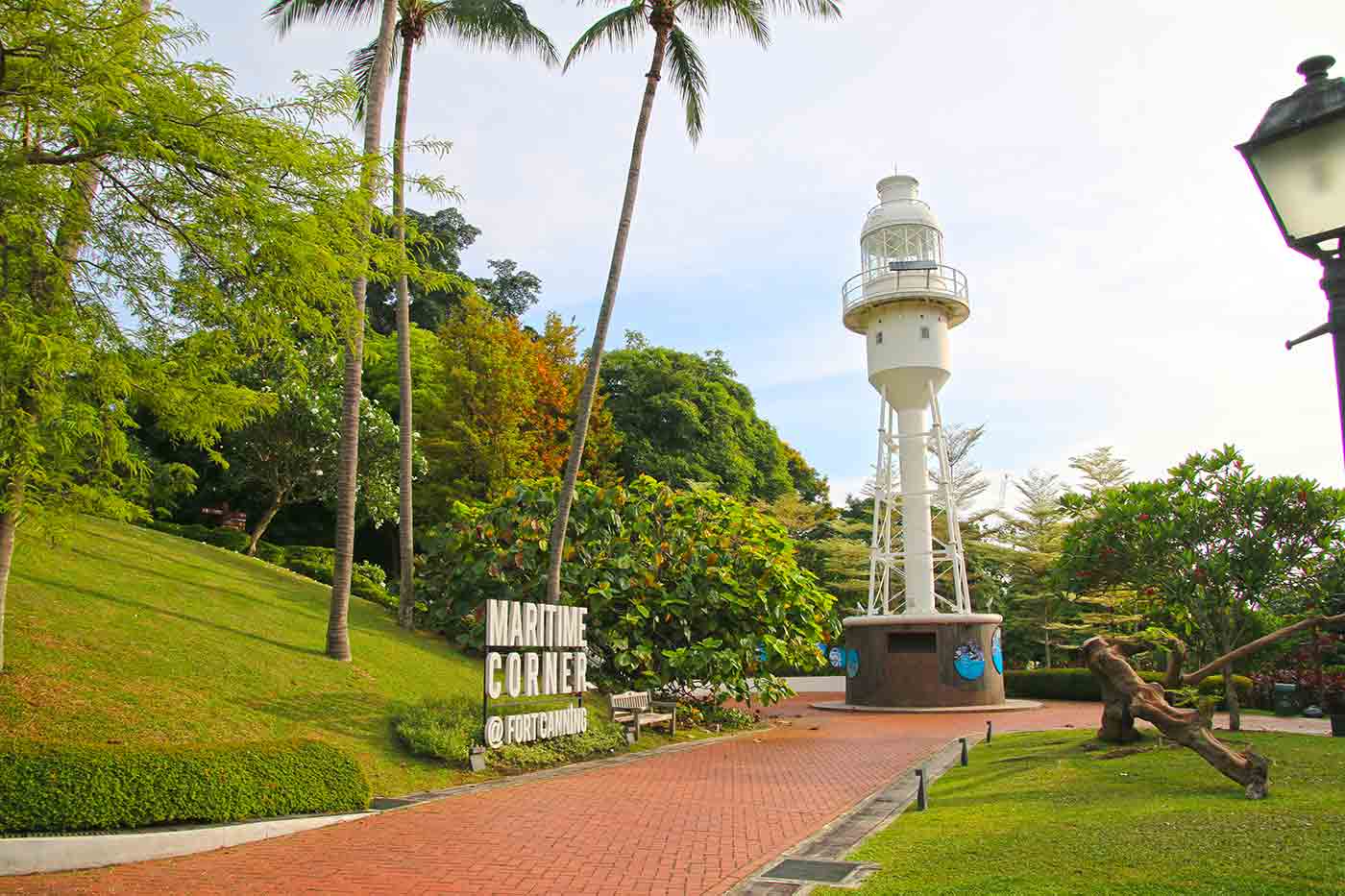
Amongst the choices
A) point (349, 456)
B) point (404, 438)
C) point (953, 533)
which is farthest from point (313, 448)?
point (953, 533)

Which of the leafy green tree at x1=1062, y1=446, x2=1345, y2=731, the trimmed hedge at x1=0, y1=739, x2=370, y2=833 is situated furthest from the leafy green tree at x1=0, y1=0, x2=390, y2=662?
the leafy green tree at x1=1062, y1=446, x2=1345, y2=731

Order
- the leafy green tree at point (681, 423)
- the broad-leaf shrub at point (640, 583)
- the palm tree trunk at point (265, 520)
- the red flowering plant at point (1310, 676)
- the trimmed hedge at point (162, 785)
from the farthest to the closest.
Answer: the leafy green tree at point (681, 423) → the palm tree trunk at point (265, 520) → the red flowering plant at point (1310, 676) → the broad-leaf shrub at point (640, 583) → the trimmed hedge at point (162, 785)

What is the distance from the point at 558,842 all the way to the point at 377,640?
→ 31.1 feet

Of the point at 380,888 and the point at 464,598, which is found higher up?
the point at 464,598

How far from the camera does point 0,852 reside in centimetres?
739

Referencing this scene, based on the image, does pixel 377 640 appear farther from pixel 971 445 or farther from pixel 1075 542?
pixel 971 445

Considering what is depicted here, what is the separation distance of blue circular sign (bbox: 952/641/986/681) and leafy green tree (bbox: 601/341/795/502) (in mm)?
14309

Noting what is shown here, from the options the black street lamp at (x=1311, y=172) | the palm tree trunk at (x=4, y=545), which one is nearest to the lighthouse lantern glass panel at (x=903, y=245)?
the palm tree trunk at (x=4, y=545)

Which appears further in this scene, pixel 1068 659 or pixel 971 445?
pixel 971 445

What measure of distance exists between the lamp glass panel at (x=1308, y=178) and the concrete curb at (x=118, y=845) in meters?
9.07

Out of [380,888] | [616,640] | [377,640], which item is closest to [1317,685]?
[616,640]

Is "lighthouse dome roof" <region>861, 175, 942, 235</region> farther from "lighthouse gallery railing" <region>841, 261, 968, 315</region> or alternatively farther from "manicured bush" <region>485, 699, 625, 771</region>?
"manicured bush" <region>485, 699, 625, 771</region>

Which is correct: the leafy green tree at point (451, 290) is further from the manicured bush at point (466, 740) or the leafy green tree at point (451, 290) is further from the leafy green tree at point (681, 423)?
the manicured bush at point (466, 740)

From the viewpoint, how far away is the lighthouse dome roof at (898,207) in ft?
106
